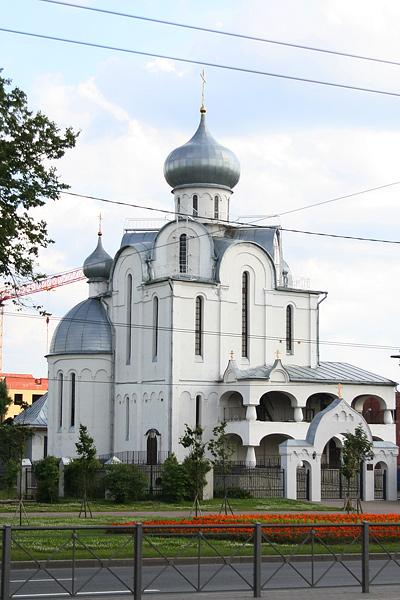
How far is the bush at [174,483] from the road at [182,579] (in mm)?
24957

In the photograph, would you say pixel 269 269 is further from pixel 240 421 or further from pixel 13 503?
pixel 13 503

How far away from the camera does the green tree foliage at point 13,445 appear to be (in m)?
37.8

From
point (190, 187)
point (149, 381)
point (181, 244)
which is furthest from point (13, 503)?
point (190, 187)

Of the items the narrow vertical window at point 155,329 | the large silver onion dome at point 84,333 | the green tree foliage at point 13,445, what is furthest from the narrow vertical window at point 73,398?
the green tree foliage at point 13,445

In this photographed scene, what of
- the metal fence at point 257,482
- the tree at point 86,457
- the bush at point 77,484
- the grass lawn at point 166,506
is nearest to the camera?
the tree at point 86,457

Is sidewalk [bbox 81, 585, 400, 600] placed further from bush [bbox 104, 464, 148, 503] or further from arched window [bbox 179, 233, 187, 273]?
arched window [bbox 179, 233, 187, 273]

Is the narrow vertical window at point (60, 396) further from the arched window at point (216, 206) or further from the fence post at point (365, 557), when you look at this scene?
the fence post at point (365, 557)

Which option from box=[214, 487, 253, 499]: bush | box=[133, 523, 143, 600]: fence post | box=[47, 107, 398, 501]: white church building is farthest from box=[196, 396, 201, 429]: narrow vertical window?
box=[133, 523, 143, 600]: fence post

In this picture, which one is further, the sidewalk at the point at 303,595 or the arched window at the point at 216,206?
the arched window at the point at 216,206

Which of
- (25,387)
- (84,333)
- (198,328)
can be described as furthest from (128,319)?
(25,387)

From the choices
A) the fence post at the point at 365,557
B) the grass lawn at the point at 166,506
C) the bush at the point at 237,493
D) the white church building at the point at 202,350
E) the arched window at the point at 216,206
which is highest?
the arched window at the point at 216,206

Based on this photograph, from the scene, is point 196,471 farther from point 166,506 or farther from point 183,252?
point 183,252

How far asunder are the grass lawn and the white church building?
260 inches

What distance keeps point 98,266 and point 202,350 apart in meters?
10.1
